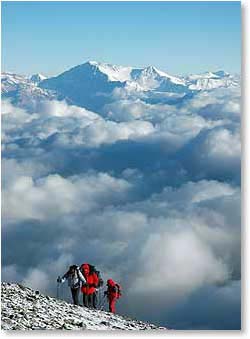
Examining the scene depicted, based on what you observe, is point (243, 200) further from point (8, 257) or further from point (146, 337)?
point (8, 257)

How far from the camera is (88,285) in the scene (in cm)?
632

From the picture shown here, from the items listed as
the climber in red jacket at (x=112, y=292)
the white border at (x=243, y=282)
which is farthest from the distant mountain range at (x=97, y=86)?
the climber in red jacket at (x=112, y=292)

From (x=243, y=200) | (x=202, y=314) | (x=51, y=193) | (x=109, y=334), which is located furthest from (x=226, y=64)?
(x=51, y=193)

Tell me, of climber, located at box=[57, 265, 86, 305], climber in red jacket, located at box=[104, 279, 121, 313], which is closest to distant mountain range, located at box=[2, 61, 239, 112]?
climber, located at box=[57, 265, 86, 305]

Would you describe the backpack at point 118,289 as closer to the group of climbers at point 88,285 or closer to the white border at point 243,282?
the group of climbers at point 88,285

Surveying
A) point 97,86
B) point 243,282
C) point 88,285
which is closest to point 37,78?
point 97,86

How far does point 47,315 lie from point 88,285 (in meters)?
0.65

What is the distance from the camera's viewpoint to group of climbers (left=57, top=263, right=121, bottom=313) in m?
6.31

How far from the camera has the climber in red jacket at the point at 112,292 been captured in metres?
6.38

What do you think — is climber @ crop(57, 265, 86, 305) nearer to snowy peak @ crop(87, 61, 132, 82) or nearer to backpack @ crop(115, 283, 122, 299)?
backpack @ crop(115, 283, 122, 299)

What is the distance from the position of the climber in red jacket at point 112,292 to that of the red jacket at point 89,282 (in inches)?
6.0

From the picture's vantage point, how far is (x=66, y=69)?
7078mm

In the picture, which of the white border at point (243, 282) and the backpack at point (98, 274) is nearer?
the white border at point (243, 282)

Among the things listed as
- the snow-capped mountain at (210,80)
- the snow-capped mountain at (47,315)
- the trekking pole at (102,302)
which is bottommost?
the snow-capped mountain at (47,315)
